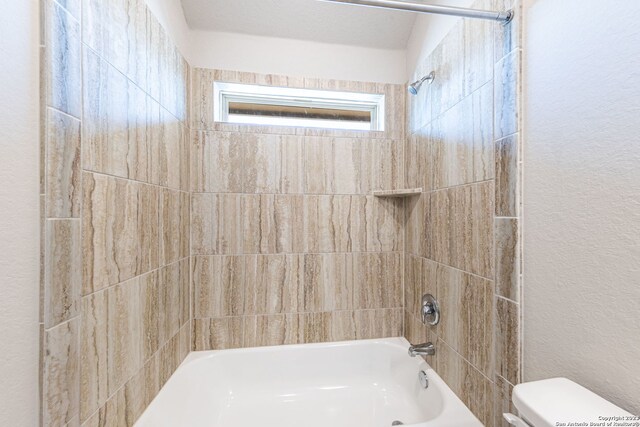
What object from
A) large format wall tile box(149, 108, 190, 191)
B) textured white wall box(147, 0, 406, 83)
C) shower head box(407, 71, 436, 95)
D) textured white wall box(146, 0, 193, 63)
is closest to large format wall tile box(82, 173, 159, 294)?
large format wall tile box(149, 108, 190, 191)

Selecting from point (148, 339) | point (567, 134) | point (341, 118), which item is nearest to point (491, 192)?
point (567, 134)

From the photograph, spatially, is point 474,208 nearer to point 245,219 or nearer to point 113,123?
point 245,219

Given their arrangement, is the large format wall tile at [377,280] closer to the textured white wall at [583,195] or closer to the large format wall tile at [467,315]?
the large format wall tile at [467,315]

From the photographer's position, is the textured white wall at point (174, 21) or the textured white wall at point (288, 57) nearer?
the textured white wall at point (174, 21)

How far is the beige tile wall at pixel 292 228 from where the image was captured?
1.71m

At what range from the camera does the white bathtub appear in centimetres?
150

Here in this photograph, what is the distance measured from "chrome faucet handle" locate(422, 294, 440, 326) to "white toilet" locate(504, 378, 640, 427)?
73 centimetres

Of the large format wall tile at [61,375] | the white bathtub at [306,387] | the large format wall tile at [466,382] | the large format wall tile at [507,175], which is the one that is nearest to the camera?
the large format wall tile at [61,375]

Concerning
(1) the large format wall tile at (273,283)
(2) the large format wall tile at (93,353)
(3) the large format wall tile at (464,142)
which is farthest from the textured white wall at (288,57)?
(2) the large format wall tile at (93,353)

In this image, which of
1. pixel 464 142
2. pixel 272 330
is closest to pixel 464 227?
pixel 464 142

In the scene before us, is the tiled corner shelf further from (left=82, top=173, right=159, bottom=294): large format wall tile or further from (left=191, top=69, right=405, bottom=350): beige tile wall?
(left=82, top=173, right=159, bottom=294): large format wall tile

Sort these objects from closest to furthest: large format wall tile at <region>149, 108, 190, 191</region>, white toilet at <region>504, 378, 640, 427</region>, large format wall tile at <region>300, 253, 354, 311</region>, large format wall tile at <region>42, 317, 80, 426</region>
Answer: white toilet at <region>504, 378, 640, 427</region>, large format wall tile at <region>42, 317, 80, 426</region>, large format wall tile at <region>149, 108, 190, 191</region>, large format wall tile at <region>300, 253, 354, 311</region>

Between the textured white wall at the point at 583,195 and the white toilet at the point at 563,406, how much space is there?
0.19 feet

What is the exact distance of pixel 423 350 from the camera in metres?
1.50
